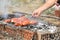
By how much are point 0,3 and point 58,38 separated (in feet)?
8.72

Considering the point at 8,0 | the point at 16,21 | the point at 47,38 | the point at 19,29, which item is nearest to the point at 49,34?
the point at 47,38

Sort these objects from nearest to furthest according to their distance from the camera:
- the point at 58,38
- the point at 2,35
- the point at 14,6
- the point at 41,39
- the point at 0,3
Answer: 1. the point at 41,39
2. the point at 58,38
3. the point at 2,35
4. the point at 0,3
5. the point at 14,6

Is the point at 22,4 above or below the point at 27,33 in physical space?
above

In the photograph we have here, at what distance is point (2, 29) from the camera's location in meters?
2.29

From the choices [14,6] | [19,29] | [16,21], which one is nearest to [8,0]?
[14,6]

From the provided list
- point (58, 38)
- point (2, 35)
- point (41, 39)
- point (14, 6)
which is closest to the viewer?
point (41, 39)

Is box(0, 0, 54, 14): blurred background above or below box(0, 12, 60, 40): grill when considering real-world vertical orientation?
above

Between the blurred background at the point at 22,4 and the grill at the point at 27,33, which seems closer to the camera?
the grill at the point at 27,33

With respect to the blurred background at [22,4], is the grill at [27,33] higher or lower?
lower

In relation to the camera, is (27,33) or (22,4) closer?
(27,33)

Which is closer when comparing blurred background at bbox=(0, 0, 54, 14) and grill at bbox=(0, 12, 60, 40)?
grill at bbox=(0, 12, 60, 40)

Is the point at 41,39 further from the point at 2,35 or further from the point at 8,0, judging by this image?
the point at 8,0

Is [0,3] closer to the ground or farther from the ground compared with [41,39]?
farther from the ground

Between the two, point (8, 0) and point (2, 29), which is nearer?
point (2, 29)
